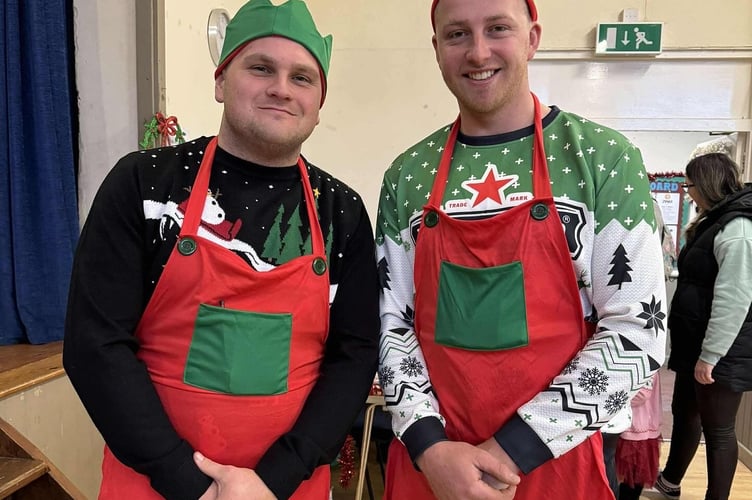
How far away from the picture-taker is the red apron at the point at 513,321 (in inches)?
41.7

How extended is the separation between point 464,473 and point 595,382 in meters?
0.28

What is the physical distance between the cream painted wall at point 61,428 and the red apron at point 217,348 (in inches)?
28.8

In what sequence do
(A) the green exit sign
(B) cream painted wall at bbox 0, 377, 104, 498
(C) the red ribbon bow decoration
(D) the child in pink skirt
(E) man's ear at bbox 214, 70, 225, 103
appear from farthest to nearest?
(A) the green exit sign, (D) the child in pink skirt, (C) the red ribbon bow decoration, (B) cream painted wall at bbox 0, 377, 104, 498, (E) man's ear at bbox 214, 70, 225, 103

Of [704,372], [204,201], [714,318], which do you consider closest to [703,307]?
[714,318]

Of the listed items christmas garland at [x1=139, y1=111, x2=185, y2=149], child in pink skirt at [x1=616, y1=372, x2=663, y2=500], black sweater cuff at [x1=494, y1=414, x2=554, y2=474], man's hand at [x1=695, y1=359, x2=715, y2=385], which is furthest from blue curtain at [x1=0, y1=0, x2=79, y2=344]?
man's hand at [x1=695, y1=359, x2=715, y2=385]

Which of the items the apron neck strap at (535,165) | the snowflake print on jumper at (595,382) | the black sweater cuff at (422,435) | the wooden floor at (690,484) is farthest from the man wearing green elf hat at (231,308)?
the wooden floor at (690,484)

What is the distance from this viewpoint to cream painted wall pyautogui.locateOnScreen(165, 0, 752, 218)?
3.74 meters

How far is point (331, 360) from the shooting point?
117cm

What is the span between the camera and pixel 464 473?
3.31 feet

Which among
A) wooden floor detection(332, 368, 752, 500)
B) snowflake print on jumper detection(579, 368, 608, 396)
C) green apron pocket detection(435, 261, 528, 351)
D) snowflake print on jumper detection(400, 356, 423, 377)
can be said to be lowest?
wooden floor detection(332, 368, 752, 500)

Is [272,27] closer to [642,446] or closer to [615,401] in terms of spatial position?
[615,401]

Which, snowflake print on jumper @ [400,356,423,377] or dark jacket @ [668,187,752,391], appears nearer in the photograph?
snowflake print on jumper @ [400,356,423,377]

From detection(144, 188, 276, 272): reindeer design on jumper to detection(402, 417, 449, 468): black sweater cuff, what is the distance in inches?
16.5

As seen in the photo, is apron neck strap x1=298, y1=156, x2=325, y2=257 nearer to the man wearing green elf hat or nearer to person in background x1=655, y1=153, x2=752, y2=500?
the man wearing green elf hat
